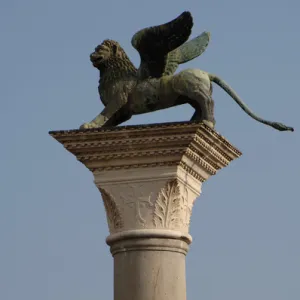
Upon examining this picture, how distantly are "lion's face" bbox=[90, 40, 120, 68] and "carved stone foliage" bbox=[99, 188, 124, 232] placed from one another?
190cm

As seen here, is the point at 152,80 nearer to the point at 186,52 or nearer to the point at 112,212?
the point at 186,52

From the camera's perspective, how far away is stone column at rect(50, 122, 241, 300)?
1448cm

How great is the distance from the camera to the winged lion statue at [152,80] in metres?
15.1

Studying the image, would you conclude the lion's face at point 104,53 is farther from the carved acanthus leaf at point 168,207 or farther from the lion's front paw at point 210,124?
the carved acanthus leaf at point 168,207

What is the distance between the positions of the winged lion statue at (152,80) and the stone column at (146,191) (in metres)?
0.44

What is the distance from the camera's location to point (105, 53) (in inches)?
621

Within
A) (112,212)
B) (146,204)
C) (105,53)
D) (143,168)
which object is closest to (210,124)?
(143,168)

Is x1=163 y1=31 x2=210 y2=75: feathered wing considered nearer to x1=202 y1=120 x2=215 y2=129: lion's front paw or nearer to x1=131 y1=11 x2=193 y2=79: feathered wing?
x1=131 y1=11 x2=193 y2=79: feathered wing

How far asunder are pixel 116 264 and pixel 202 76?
8.94 feet

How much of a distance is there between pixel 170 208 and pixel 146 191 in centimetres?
37

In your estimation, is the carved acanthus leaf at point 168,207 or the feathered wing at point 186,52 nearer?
the carved acanthus leaf at point 168,207

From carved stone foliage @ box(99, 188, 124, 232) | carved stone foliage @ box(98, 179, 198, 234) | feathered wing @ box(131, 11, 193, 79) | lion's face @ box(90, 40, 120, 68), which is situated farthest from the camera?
lion's face @ box(90, 40, 120, 68)

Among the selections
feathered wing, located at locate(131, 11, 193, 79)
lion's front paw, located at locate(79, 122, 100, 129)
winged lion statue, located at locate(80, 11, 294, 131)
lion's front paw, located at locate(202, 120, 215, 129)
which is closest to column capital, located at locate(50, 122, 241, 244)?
lion's front paw, located at locate(202, 120, 215, 129)

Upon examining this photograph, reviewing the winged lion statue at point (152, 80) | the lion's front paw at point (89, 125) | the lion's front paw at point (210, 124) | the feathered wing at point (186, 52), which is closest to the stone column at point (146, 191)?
the lion's front paw at point (210, 124)
